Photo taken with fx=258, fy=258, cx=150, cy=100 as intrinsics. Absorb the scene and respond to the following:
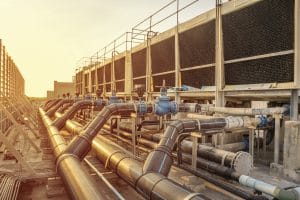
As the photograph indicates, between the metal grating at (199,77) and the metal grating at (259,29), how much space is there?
3.38 ft

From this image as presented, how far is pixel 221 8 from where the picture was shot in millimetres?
9016

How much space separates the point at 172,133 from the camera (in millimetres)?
5383

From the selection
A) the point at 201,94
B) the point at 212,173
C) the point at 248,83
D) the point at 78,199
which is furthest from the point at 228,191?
the point at 201,94

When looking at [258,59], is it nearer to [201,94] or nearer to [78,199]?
[201,94]

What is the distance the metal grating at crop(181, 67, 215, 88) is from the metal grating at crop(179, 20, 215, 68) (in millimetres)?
294

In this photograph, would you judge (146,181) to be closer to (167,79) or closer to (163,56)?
(167,79)

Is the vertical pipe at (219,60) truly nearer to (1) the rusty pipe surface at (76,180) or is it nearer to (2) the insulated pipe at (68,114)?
(1) the rusty pipe surface at (76,180)

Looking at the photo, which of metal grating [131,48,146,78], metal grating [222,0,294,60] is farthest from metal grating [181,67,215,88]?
metal grating [131,48,146,78]

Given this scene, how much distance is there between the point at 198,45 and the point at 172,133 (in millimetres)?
5989

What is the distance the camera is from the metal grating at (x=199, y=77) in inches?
393

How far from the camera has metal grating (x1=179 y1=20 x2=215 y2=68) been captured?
31.9 ft

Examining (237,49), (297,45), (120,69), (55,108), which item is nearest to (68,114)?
(55,108)

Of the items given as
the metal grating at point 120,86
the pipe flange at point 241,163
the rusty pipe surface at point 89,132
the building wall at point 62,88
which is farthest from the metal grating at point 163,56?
the building wall at point 62,88

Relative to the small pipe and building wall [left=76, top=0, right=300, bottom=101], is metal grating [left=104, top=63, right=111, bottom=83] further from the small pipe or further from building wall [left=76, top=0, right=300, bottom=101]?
the small pipe
